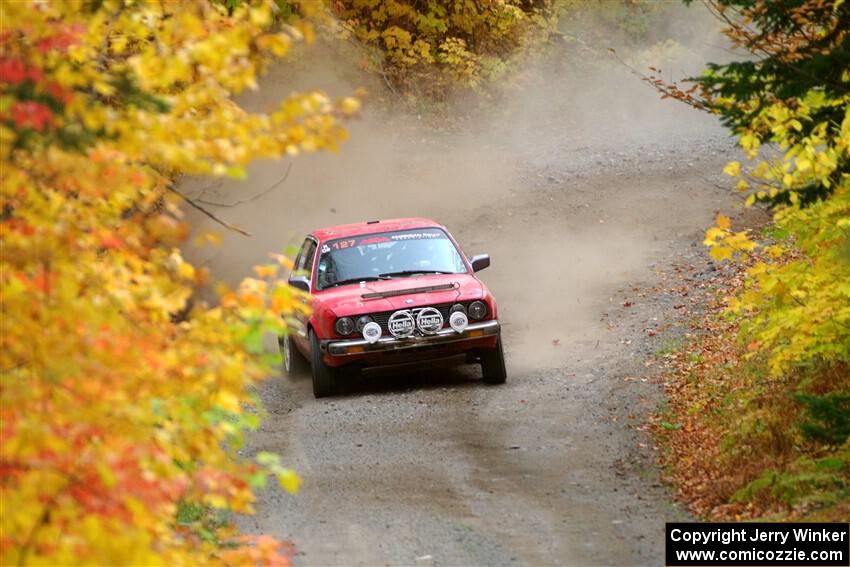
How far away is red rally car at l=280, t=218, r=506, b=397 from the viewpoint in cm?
1234

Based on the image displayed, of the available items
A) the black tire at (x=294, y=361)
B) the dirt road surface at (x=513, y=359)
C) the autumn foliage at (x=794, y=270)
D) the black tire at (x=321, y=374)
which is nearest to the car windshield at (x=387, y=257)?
the black tire at (x=321, y=374)

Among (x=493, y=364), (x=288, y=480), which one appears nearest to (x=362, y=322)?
(x=493, y=364)

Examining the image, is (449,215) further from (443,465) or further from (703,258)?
(443,465)

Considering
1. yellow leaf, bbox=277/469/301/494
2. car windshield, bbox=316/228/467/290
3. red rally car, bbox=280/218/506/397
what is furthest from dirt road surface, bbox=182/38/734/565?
yellow leaf, bbox=277/469/301/494

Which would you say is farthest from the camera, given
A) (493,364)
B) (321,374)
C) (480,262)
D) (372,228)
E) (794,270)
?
(372,228)

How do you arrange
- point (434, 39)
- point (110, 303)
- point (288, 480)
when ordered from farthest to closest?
1. point (434, 39)
2. point (110, 303)
3. point (288, 480)

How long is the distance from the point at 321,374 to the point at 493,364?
1.95 meters

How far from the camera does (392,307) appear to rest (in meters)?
12.4

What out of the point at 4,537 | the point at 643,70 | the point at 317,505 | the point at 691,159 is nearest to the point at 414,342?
the point at 317,505

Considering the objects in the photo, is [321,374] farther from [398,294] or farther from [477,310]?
[477,310]

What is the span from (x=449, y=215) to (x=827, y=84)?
1854 cm

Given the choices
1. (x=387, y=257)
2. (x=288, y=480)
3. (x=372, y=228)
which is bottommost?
(x=387, y=257)

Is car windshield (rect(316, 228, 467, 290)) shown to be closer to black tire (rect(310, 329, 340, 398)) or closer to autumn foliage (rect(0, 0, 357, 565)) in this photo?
black tire (rect(310, 329, 340, 398))

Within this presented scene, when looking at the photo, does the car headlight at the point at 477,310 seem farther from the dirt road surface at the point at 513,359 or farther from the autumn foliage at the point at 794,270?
the autumn foliage at the point at 794,270
